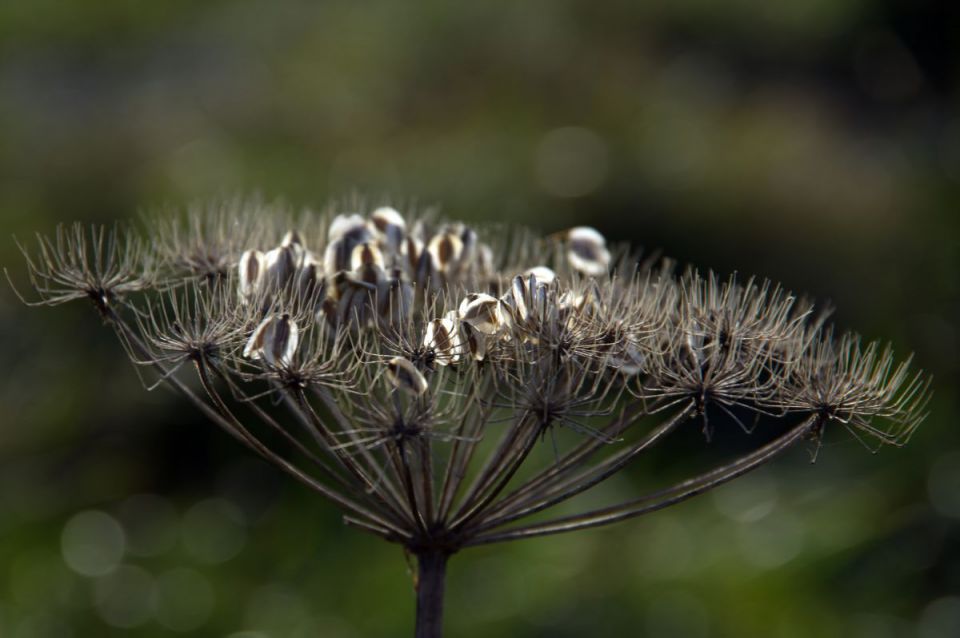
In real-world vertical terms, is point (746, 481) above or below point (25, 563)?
above

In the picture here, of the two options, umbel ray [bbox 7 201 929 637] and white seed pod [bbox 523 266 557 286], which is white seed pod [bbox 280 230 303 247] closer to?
umbel ray [bbox 7 201 929 637]

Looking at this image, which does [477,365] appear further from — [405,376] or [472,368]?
[405,376]

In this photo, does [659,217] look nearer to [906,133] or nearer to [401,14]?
[906,133]

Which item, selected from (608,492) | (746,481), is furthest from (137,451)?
(746,481)

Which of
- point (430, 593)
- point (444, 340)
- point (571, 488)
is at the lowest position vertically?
point (430, 593)

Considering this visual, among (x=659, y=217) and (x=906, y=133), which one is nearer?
(x=659, y=217)

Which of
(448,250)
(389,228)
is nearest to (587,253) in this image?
(448,250)

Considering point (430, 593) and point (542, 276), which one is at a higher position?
point (542, 276)

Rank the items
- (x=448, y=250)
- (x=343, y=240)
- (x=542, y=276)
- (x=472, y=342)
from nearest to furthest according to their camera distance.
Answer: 1. (x=472, y=342)
2. (x=542, y=276)
3. (x=343, y=240)
4. (x=448, y=250)
